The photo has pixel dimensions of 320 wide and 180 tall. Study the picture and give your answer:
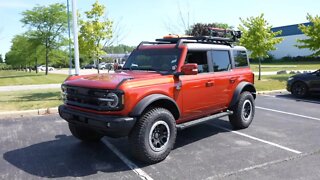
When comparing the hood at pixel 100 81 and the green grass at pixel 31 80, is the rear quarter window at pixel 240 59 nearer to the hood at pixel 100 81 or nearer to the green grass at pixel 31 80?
the hood at pixel 100 81

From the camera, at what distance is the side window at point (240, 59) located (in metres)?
7.09

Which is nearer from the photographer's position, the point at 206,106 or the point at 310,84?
the point at 206,106

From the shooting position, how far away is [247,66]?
24.6 ft

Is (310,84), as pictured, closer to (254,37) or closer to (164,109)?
(254,37)

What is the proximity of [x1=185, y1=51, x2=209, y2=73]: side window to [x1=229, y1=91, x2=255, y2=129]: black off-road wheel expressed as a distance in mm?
1332

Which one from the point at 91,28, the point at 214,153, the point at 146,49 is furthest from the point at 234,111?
the point at 91,28

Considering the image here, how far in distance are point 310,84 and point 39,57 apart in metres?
40.0

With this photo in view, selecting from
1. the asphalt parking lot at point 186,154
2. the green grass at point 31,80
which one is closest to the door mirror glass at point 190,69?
the asphalt parking lot at point 186,154

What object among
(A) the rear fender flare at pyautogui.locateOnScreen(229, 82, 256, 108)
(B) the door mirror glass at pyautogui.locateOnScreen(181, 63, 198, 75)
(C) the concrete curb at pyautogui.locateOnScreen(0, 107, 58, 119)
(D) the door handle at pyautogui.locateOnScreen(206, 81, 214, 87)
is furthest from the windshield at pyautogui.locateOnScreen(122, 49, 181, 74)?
(C) the concrete curb at pyautogui.locateOnScreen(0, 107, 58, 119)

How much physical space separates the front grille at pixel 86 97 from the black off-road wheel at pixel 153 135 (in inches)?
19.4

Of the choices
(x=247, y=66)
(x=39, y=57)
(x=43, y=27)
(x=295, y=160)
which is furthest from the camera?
(x=39, y=57)

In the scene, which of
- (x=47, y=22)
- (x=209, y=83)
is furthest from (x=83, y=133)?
(x=47, y=22)

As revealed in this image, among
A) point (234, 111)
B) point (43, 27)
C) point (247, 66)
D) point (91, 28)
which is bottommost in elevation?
point (234, 111)

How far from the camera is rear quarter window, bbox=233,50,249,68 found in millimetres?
7087
